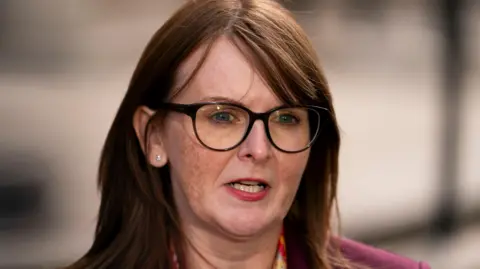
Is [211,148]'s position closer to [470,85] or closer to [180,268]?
[180,268]

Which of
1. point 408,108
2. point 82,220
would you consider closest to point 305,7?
point 408,108

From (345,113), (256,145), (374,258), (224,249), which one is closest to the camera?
(256,145)

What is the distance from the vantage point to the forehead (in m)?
1.01

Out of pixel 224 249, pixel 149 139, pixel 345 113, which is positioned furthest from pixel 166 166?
pixel 345 113

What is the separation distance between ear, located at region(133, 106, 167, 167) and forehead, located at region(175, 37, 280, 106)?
11 cm

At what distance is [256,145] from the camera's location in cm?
100

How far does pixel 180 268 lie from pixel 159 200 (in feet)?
0.37

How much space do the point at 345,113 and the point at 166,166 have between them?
1.04 metres

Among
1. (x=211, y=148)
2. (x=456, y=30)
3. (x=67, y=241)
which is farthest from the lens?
(x=456, y=30)

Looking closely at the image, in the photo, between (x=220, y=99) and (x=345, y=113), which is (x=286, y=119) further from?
(x=345, y=113)

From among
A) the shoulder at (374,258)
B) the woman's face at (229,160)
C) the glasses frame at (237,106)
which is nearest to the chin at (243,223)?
the woman's face at (229,160)

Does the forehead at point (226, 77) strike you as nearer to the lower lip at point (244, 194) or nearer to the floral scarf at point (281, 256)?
the lower lip at point (244, 194)

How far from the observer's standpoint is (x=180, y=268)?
1.14 meters

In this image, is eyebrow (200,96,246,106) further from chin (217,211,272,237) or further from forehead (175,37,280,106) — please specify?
chin (217,211,272,237)
